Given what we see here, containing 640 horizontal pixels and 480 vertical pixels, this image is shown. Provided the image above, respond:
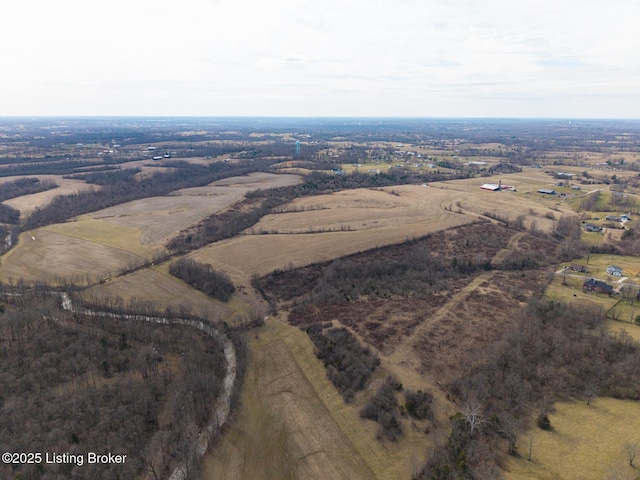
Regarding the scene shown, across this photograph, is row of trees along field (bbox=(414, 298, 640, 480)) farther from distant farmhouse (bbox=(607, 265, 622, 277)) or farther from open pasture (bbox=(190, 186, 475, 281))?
open pasture (bbox=(190, 186, 475, 281))

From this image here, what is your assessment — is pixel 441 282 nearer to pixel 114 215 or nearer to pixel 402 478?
pixel 402 478

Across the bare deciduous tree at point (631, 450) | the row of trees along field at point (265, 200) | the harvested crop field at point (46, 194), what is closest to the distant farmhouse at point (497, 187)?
the row of trees along field at point (265, 200)

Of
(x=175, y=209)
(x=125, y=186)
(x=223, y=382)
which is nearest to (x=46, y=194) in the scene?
(x=125, y=186)

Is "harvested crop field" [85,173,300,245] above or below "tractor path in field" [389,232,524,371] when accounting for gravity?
above

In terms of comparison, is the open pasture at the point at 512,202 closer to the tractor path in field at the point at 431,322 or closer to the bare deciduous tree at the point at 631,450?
the tractor path in field at the point at 431,322

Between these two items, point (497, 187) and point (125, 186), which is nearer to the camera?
point (497, 187)

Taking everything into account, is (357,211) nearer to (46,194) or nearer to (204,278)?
(204,278)

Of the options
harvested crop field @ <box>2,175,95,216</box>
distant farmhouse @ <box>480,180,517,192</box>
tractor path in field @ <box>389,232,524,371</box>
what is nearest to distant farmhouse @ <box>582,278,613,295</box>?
tractor path in field @ <box>389,232,524,371</box>
